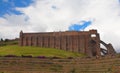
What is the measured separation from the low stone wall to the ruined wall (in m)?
37.2

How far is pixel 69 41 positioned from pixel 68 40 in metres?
0.58

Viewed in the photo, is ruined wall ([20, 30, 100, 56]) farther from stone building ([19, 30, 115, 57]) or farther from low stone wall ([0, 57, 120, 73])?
low stone wall ([0, 57, 120, 73])

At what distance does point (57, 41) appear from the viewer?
397ft

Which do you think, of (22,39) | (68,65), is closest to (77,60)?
(68,65)

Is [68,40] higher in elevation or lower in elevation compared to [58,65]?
higher

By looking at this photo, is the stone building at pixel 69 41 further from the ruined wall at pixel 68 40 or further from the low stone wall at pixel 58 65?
the low stone wall at pixel 58 65

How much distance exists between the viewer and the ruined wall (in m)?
116

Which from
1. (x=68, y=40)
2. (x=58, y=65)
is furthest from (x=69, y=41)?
(x=58, y=65)

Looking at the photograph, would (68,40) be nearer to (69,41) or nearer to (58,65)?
(69,41)

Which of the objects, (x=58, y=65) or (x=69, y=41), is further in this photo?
(x=69, y=41)

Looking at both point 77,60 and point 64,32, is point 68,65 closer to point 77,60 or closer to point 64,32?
point 77,60

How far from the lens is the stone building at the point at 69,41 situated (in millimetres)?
115812

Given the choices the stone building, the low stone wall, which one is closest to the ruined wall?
the stone building

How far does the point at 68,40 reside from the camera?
393 ft
